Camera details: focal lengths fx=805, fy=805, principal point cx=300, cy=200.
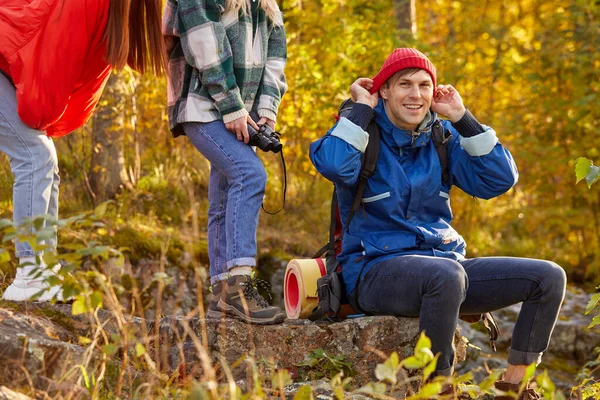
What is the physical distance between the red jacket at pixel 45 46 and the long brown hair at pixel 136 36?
7 cm

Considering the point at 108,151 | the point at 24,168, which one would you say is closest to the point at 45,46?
the point at 24,168

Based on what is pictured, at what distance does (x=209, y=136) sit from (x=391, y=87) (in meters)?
0.94

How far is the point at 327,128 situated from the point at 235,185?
3.88 metres

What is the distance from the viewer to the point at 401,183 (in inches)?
155

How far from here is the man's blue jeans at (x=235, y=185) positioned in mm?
3881

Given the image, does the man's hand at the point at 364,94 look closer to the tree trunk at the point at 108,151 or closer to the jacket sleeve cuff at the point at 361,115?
the jacket sleeve cuff at the point at 361,115

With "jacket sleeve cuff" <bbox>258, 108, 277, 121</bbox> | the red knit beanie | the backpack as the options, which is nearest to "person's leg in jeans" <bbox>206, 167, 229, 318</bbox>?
"jacket sleeve cuff" <bbox>258, 108, 277, 121</bbox>

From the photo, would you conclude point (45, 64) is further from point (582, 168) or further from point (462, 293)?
point (582, 168)

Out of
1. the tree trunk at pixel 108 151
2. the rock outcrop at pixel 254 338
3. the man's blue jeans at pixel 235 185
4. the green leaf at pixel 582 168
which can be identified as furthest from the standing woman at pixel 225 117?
the tree trunk at pixel 108 151

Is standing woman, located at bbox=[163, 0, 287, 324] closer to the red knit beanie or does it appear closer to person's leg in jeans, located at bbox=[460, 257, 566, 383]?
the red knit beanie

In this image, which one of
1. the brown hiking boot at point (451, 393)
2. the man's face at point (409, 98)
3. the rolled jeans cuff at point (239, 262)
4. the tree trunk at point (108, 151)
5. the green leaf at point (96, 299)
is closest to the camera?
the green leaf at point (96, 299)

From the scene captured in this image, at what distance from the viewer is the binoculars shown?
12.9 feet

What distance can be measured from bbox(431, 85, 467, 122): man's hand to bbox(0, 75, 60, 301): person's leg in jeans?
1932mm

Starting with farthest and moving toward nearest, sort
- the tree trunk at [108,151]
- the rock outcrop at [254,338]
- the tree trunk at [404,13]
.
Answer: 1. the tree trunk at [404,13]
2. the tree trunk at [108,151]
3. the rock outcrop at [254,338]
